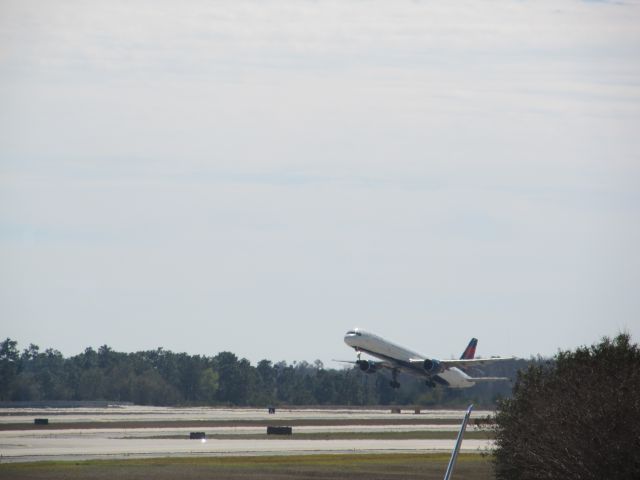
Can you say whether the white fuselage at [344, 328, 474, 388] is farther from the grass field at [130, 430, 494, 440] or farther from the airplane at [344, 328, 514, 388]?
the grass field at [130, 430, 494, 440]

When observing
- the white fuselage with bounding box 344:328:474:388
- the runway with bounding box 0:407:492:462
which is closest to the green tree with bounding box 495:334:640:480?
the runway with bounding box 0:407:492:462

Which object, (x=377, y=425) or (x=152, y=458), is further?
(x=377, y=425)

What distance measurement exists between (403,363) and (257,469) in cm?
7041

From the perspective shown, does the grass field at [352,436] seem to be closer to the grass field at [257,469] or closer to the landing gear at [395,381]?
the grass field at [257,469]

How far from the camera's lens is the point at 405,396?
18350 cm

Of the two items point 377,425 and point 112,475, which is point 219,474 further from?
point 377,425

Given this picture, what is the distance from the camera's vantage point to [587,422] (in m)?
41.6

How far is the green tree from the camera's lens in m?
40.9

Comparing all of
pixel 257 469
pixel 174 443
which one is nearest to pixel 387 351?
pixel 174 443

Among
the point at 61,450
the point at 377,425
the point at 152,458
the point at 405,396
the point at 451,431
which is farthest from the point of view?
the point at 405,396

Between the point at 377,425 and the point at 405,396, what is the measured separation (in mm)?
60698

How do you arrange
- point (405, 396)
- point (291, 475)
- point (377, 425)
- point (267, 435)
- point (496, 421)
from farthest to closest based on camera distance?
point (405, 396), point (377, 425), point (267, 435), point (291, 475), point (496, 421)

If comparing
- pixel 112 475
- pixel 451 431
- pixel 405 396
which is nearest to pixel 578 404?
pixel 112 475

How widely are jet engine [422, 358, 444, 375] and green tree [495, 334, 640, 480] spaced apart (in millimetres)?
85718
